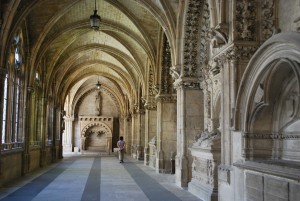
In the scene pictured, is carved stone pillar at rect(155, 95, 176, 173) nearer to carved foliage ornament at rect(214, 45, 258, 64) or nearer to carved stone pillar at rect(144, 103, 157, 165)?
carved stone pillar at rect(144, 103, 157, 165)

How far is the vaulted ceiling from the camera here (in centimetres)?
1213

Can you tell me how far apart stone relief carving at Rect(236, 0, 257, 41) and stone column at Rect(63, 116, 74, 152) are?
2961cm

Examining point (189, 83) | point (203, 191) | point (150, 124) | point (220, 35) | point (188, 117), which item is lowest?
point (203, 191)

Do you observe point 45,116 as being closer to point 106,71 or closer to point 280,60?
point 106,71

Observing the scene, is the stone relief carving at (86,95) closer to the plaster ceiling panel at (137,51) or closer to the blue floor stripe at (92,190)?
the plaster ceiling panel at (137,51)

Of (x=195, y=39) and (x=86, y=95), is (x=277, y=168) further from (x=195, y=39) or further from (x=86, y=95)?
(x=86, y=95)

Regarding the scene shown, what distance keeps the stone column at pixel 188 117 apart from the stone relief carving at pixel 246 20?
4492 mm

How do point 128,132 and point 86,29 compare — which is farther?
point 128,132

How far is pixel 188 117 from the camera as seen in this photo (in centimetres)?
1133

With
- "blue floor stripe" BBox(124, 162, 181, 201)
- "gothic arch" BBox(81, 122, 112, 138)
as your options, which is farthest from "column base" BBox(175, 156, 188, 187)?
"gothic arch" BBox(81, 122, 112, 138)

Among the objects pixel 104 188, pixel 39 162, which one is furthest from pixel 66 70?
pixel 104 188

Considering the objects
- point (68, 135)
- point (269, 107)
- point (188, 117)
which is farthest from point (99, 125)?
point (269, 107)

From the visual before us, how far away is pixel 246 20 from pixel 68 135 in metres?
30.2

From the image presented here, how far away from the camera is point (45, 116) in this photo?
19.6 meters
